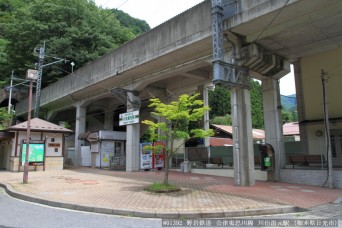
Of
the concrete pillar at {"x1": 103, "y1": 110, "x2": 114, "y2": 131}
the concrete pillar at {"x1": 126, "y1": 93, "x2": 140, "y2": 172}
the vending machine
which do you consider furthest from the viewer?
the concrete pillar at {"x1": 103, "y1": 110, "x2": 114, "y2": 131}

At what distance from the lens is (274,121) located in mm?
16500

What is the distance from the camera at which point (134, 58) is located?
20.2 meters

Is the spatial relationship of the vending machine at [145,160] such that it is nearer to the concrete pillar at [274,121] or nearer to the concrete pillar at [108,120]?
the concrete pillar at [274,121]

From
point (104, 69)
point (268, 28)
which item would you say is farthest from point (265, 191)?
point (104, 69)

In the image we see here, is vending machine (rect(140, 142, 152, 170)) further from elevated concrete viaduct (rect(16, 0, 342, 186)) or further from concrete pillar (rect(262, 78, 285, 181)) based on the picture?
concrete pillar (rect(262, 78, 285, 181))

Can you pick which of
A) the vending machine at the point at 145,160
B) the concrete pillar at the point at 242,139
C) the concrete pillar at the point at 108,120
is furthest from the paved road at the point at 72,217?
the concrete pillar at the point at 108,120

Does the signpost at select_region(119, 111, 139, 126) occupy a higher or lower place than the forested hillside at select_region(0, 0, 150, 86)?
lower

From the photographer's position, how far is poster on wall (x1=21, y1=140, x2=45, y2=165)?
21391mm

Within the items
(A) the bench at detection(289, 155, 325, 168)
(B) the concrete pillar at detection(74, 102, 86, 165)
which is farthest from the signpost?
(A) the bench at detection(289, 155, 325, 168)

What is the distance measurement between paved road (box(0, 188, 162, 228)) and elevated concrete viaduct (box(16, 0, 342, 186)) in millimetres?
7601

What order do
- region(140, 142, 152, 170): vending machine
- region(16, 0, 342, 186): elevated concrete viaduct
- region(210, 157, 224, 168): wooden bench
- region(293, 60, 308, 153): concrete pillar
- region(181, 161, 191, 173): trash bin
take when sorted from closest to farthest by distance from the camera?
1. region(16, 0, 342, 186): elevated concrete viaduct
2. region(210, 157, 224, 168): wooden bench
3. region(293, 60, 308, 153): concrete pillar
4. region(181, 161, 191, 173): trash bin
5. region(140, 142, 152, 170): vending machine

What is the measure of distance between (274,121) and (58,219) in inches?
491

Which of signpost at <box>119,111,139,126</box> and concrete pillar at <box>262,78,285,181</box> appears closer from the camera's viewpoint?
concrete pillar at <box>262,78,285,181</box>

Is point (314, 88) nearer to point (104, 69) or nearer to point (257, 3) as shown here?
point (257, 3)
